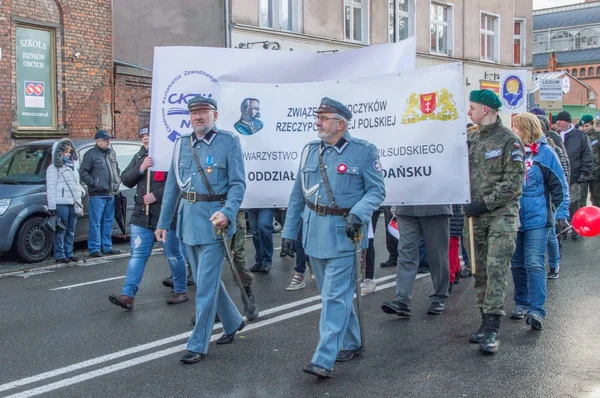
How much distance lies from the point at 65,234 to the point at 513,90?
8.96 meters

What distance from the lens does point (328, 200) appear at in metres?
5.71

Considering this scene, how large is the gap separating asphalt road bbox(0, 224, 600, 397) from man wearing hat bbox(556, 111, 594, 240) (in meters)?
4.31

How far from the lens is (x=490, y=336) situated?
6215mm

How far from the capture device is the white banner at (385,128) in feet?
22.2

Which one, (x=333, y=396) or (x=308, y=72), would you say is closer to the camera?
(x=333, y=396)

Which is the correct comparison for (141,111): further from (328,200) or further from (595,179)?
(328,200)

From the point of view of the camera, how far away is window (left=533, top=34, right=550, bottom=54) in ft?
318

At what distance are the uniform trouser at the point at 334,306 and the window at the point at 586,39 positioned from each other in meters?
95.2

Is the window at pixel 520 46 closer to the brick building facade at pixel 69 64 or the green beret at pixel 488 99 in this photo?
the brick building facade at pixel 69 64

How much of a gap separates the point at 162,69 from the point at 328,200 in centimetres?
294

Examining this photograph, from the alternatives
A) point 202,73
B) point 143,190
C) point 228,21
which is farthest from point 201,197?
point 228,21

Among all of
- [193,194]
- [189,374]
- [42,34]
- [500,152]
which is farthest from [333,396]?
[42,34]

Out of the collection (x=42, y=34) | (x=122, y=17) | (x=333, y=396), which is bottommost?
(x=333, y=396)

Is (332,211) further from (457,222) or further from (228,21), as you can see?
(228,21)
